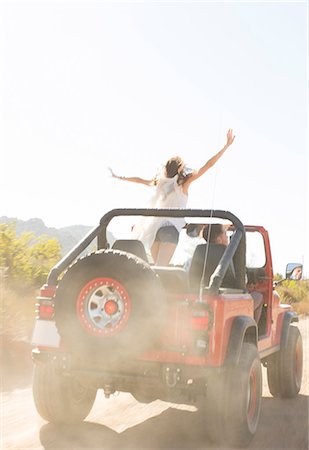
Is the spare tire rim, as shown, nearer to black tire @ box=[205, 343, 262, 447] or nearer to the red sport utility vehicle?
the red sport utility vehicle

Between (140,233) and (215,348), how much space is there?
243 centimetres

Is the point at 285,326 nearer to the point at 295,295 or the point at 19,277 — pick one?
the point at 19,277

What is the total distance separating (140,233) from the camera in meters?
6.73

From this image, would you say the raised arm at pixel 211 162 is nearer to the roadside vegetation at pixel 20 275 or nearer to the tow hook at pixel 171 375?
the tow hook at pixel 171 375

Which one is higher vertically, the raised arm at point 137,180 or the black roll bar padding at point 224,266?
the raised arm at point 137,180

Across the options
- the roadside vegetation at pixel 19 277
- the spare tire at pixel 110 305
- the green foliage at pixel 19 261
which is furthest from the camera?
the green foliage at pixel 19 261

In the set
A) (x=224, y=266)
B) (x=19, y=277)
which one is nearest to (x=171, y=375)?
(x=224, y=266)

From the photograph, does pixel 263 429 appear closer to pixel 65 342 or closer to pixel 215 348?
pixel 215 348

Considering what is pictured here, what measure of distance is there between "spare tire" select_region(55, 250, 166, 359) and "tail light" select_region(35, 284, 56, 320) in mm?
230

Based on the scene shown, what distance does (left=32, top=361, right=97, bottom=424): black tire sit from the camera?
4953mm

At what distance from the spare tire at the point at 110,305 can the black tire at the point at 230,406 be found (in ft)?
2.03

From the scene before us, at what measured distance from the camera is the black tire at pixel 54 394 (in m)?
4.95

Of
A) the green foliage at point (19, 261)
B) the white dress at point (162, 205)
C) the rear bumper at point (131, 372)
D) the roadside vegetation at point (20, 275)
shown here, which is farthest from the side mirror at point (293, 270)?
the green foliage at point (19, 261)

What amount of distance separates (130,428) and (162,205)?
2.49 meters
